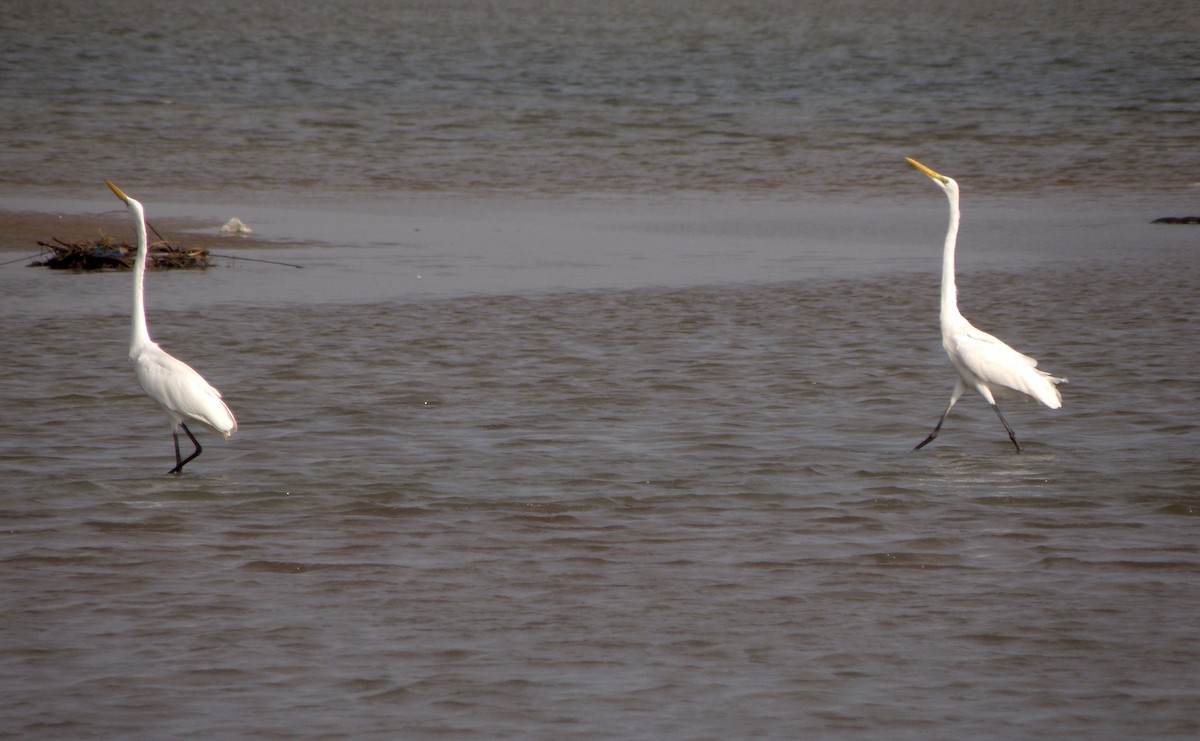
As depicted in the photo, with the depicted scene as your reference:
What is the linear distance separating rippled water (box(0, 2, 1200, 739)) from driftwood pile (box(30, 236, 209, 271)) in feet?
0.65

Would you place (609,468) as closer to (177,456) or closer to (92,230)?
(177,456)

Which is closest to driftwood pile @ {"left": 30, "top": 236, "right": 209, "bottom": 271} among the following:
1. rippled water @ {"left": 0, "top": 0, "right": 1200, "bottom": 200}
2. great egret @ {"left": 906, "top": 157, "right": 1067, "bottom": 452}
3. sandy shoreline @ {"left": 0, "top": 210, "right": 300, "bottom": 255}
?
sandy shoreline @ {"left": 0, "top": 210, "right": 300, "bottom": 255}

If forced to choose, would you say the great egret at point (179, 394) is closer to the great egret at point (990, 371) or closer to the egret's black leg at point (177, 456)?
the egret's black leg at point (177, 456)

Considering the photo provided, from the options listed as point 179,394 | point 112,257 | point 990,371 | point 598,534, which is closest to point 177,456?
point 179,394

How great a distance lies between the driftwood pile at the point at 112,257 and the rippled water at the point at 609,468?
0.65 ft

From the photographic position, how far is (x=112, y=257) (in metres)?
12.2

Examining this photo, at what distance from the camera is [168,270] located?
12.4 meters

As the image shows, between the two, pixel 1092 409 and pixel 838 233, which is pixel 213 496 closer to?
pixel 1092 409

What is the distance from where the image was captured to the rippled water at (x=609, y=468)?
459cm

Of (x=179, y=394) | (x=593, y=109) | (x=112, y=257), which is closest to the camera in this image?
(x=179, y=394)

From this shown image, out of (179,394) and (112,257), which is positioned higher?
(179,394)

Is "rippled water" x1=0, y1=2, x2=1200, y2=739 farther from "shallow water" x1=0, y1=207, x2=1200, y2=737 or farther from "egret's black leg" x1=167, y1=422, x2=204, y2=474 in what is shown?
"egret's black leg" x1=167, y1=422, x2=204, y2=474

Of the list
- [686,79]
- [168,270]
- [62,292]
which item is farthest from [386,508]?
[686,79]

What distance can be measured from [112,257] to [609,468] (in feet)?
21.3
